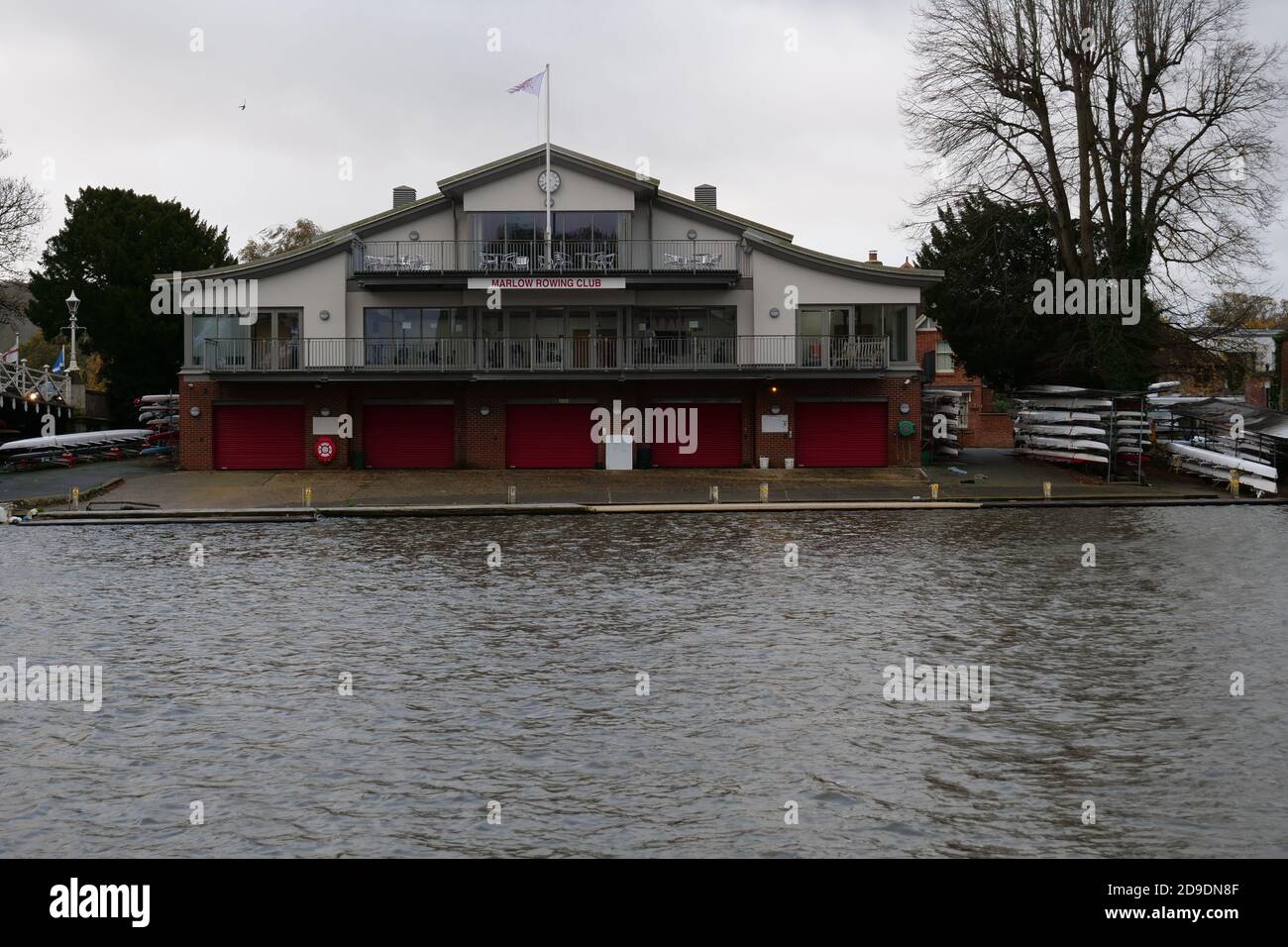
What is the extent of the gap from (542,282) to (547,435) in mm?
5071

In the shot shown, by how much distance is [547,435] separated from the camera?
44.9 meters

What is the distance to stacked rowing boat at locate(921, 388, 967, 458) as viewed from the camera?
4656 cm

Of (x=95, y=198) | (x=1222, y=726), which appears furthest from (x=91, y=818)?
(x=95, y=198)

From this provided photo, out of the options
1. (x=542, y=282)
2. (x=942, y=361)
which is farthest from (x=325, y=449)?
(x=942, y=361)

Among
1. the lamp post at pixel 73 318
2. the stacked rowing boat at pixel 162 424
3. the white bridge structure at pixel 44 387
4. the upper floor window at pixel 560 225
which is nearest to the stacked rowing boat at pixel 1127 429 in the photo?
the upper floor window at pixel 560 225

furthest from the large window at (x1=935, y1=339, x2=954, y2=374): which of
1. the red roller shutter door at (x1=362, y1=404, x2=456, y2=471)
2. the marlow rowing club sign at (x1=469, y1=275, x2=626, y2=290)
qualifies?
the red roller shutter door at (x1=362, y1=404, x2=456, y2=471)

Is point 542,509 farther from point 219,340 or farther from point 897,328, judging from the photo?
point 897,328

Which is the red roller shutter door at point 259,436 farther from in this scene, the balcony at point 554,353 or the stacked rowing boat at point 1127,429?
the stacked rowing boat at point 1127,429

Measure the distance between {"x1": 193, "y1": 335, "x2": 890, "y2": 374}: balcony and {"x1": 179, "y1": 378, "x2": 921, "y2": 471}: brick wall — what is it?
704 mm

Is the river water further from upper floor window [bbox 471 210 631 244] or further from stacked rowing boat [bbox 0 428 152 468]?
upper floor window [bbox 471 210 631 244]

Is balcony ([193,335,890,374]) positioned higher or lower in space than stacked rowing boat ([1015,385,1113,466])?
higher

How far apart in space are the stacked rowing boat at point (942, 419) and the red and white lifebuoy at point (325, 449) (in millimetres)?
20056
